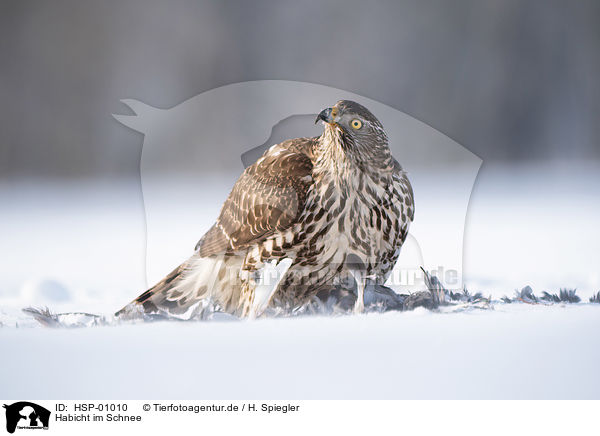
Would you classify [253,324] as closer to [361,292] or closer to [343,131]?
[361,292]

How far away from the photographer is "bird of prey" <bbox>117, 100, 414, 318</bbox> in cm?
83

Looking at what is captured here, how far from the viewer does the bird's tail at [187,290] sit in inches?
34.4

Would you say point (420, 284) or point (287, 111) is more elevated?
point (287, 111)

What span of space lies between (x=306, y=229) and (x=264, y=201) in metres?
0.07

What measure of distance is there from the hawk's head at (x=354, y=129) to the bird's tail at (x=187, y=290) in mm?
256

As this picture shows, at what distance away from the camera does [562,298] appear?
0.91 meters

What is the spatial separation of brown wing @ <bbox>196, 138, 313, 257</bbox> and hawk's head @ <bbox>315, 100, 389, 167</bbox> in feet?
0.22

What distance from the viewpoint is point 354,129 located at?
0.82 m
